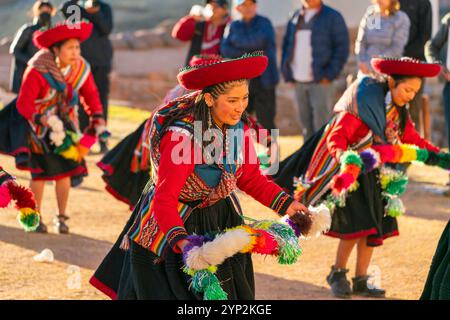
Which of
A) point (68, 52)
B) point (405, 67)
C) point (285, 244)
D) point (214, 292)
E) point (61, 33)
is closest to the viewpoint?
point (214, 292)

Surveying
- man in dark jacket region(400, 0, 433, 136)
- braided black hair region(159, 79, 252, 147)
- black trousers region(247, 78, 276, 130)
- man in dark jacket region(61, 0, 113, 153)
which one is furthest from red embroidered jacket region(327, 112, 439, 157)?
man in dark jacket region(61, 0, 113, 153)

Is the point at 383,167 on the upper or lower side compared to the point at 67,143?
upper

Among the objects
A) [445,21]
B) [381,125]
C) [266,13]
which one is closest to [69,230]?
[381,125]

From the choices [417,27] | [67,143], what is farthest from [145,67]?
[67,143]

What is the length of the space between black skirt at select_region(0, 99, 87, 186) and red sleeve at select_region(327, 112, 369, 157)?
A: 2575 mm

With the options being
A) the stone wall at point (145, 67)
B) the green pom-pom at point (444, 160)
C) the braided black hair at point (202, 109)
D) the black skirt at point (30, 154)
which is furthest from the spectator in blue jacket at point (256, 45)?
the stone wall at point (145, 67)

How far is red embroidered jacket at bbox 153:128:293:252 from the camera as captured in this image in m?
5.15

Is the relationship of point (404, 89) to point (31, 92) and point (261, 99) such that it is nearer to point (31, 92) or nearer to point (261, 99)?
point (31, 92)

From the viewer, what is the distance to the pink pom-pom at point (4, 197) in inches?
233

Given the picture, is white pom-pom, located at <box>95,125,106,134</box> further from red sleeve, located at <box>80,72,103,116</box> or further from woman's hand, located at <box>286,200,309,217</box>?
woman's hand, located at <box>286,200,309,217</box>

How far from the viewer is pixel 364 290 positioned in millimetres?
7648

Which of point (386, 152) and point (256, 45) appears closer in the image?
point (386, 152)

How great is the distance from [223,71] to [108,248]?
3750 millimetres

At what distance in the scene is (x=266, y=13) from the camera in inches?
723
